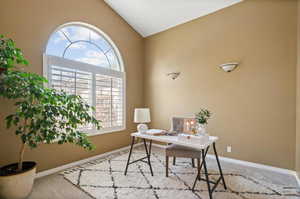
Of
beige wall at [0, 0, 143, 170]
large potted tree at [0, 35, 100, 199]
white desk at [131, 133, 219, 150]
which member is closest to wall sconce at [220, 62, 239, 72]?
white desk at [131, 133, 219, 150]

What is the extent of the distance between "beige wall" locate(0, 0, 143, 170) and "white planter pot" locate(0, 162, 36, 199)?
60 cm

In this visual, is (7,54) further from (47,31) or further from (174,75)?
(174,75)

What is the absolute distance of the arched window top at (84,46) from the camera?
9.19ft

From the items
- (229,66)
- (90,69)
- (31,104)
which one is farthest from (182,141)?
(90,69)

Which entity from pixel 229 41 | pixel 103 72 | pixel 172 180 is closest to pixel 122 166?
pixel 172 180

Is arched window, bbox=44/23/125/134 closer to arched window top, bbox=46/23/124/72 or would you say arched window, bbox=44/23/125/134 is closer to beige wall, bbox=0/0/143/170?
arched window top, bbox=46/23/124/72

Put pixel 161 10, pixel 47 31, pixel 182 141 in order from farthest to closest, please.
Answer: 1. pixel 161 10
2. pixel 47 31
3. pixel 182 141

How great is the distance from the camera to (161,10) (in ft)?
11.0

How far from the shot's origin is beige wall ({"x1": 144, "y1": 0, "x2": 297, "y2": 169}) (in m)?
2.53

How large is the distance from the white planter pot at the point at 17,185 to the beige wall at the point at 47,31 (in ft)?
1.98

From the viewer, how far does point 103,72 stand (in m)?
3.36

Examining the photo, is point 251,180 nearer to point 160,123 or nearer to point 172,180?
point 172,180

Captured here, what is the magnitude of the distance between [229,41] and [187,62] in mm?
967

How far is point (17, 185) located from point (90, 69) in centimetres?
217
